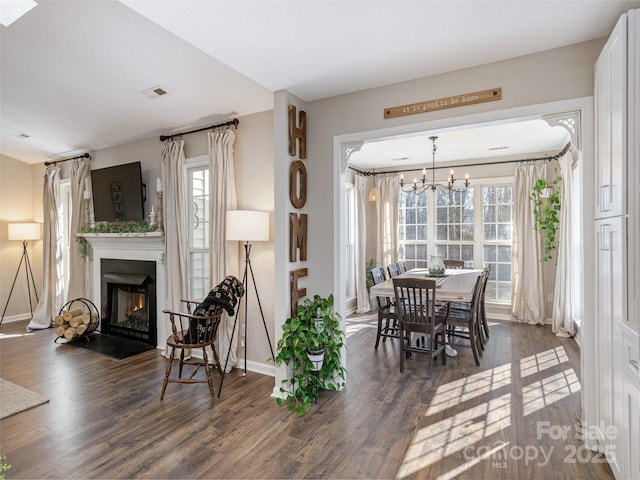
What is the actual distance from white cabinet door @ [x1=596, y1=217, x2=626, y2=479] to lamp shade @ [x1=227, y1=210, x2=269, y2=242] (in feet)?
8.42

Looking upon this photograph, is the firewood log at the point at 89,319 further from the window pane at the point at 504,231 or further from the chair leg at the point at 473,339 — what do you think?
the window pane at the point at 504,231

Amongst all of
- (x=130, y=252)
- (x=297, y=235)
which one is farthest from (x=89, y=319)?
(x=297, y=235)

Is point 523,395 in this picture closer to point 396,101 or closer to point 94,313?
point 396,101

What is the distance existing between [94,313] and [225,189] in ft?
10.6

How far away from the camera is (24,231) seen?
5.94 m

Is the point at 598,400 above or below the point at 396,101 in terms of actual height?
below

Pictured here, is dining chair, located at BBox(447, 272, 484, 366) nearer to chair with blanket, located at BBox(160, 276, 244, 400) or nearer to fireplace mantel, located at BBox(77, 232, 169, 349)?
chair with blanket, located at BBox(160, 276, 244, 400)

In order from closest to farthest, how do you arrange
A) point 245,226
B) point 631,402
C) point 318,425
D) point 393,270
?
point 631,402 → point 318,425 → point 245,226 → point 393,270

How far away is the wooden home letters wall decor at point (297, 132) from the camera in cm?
320

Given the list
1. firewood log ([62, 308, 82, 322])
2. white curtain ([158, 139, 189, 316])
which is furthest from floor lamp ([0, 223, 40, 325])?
white curtain ([158, 139, 189, 316])

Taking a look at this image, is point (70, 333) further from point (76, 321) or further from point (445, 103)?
point (445, 103)

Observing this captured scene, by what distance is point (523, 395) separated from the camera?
3141mm

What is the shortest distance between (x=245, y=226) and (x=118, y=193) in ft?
8.49

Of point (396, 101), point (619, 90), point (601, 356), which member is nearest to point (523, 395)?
point (601, 356)
